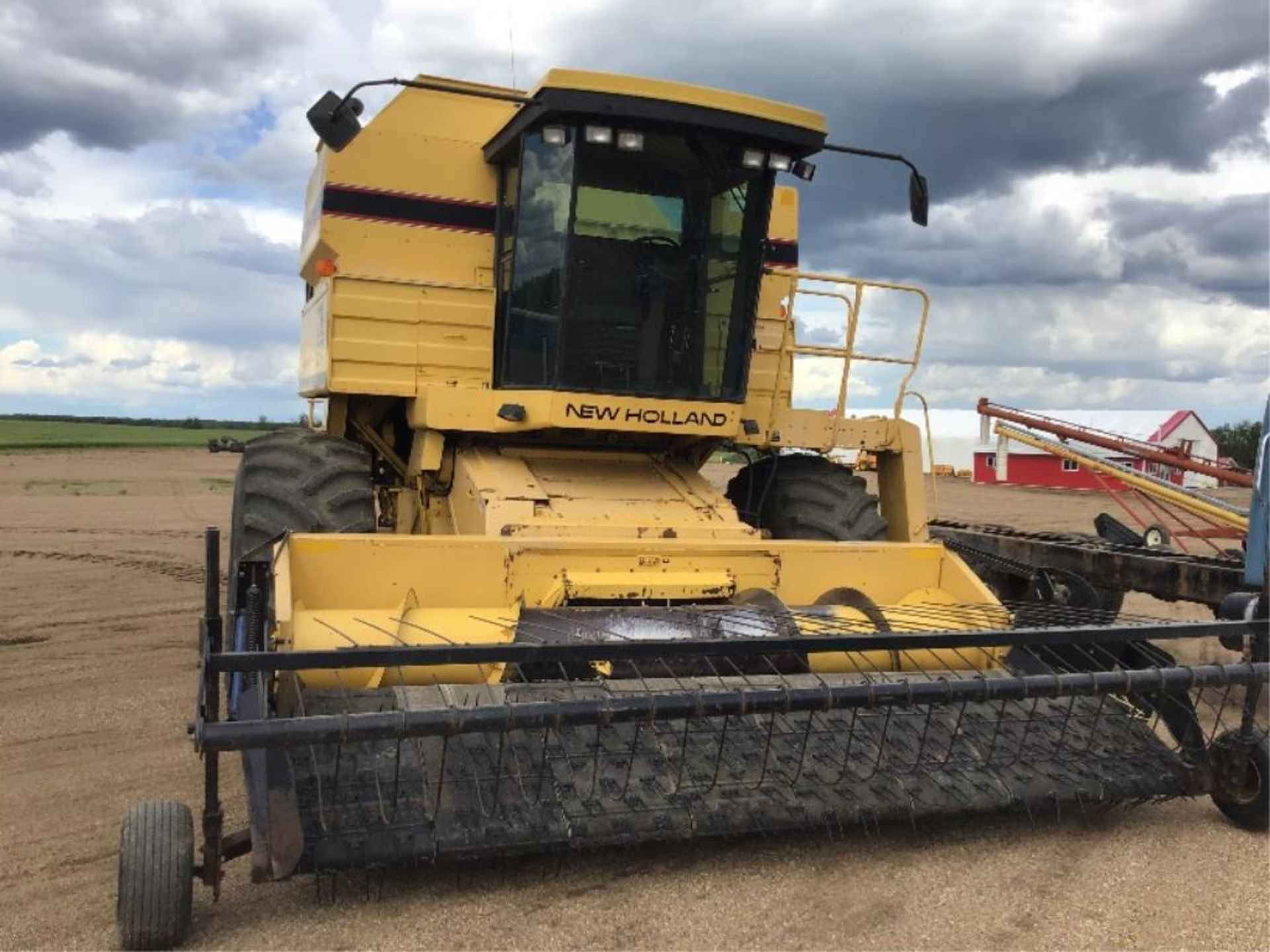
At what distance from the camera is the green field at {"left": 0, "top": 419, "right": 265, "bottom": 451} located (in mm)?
43062

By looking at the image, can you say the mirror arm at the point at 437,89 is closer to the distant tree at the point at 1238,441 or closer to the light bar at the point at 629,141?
the light bar at the point at 629,141

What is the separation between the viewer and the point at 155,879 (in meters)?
3.13

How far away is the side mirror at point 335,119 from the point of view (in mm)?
4914

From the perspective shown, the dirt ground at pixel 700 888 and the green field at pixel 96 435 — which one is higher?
the dirt ground at pixel 700 888

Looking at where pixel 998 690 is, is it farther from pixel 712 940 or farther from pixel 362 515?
pixel 362 515

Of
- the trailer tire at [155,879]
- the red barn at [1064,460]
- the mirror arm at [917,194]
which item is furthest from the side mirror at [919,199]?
the red barn at [1064,460]

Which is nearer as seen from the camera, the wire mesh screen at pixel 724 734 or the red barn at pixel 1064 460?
the wire mesh screen at pixel 724 734

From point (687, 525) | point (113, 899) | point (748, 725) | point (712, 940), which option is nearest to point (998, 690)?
point (748, 725)

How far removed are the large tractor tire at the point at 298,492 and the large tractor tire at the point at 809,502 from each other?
7.48 ft

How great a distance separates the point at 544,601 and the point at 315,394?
8.26ft

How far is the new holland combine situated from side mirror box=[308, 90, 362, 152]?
2 cm

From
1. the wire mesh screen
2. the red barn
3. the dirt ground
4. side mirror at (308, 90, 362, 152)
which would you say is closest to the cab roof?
side mirror at (308, 90, 362, 152)

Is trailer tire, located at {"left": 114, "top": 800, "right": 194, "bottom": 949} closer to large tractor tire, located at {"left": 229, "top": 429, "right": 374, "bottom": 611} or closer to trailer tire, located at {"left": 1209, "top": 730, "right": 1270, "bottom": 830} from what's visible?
large tractor tire, located at {"left": 229, "top": 429, "right": 374, "bottom": 611}

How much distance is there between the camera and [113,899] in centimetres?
353
